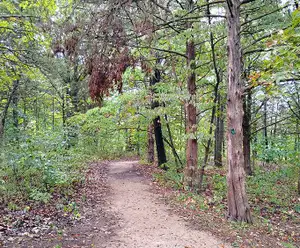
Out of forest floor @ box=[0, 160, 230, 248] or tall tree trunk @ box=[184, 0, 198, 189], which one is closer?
forest floor @ box=[0, 160, 230, 248]

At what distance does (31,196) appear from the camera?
5590 millimetres

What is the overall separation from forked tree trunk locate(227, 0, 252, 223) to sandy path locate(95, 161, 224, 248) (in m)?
1.28

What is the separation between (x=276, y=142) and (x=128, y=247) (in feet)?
45.5

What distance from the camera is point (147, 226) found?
5.12 meters

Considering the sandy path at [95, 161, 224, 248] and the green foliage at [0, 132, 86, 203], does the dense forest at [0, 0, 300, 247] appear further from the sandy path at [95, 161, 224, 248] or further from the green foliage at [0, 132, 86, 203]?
the sandy path at [95, 161, 224, 248]

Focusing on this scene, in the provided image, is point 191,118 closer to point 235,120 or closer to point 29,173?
point 235,120

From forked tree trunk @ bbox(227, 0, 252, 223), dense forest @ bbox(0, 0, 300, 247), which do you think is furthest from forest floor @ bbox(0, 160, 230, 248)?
forked tree trunk @ bbox(227, 0, 252, 223)

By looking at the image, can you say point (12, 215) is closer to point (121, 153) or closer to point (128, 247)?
point (128, 247)

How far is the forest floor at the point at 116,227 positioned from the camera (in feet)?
13.6

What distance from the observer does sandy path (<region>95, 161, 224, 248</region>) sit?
4.33m

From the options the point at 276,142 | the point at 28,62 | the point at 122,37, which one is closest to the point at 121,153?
the point at 276,142

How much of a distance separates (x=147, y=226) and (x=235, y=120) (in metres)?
3.01

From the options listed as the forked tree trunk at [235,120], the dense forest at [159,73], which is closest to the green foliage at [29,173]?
the dense forest at [159,73]

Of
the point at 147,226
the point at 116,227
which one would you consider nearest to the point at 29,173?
the point at 116,227
